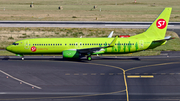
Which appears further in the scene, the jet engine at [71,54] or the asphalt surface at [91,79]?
the jet engine at [71,54]

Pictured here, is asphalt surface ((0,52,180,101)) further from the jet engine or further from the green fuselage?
the green fuselage

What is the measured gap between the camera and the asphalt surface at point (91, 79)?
32.6 metres

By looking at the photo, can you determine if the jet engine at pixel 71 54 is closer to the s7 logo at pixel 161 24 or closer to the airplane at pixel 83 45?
the airplane at pixel 83 45

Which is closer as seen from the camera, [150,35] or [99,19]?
[150,35]

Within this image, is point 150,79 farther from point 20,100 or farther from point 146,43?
point 20,100

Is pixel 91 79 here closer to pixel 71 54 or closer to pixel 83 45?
pixel 71 54

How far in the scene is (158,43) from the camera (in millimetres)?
52156

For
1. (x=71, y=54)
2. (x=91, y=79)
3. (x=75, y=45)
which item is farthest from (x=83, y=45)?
(x=91, y=79)

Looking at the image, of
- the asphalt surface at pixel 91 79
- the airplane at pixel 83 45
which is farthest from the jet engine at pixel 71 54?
the asphalt surface at pixel 91 79

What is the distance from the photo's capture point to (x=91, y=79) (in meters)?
39.3

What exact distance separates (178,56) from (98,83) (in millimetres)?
26173

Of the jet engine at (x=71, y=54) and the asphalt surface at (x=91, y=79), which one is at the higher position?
the jet engine at (x=71, y=54)

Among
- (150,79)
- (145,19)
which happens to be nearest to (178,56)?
(150,79)

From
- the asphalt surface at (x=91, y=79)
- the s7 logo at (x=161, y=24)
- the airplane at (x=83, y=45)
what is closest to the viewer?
the asphalt surface at (x=91, y=79)
